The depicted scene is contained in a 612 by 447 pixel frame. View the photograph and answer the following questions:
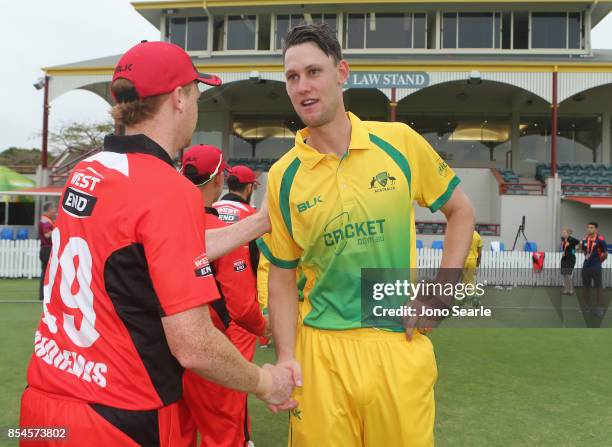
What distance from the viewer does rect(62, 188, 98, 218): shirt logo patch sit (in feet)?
5.25

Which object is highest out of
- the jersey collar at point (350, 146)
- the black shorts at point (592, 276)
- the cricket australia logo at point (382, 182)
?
the jersey collar at point (350, 146)

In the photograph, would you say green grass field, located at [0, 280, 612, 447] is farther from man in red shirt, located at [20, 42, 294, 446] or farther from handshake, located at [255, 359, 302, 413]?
man in red shirt, located at [20, 42, 294, 446]

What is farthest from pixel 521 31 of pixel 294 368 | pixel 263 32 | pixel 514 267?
pixel 294 368

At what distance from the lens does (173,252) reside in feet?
4.95

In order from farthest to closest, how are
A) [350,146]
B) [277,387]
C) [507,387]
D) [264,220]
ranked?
[507,387] → [264,220] → [350,146] → [277,387]

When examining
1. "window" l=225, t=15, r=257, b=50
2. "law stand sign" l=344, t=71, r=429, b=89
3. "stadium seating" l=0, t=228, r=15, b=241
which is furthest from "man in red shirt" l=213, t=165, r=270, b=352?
"window" l=225, t=15, r=257, b=50

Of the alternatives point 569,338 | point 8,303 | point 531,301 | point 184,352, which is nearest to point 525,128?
point 531,301

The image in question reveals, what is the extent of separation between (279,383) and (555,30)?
85.6 feet

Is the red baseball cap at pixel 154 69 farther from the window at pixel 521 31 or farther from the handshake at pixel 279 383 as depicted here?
the window at pixel 521 31

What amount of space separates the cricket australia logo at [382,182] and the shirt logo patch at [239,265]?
145 cm

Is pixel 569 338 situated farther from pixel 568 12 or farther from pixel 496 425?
pixel 568 12

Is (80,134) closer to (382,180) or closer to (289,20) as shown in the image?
(289,20)

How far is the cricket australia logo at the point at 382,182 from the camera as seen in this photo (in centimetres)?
216

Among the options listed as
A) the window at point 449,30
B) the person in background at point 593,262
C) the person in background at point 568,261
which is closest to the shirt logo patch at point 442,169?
the person in background at point 593,262
